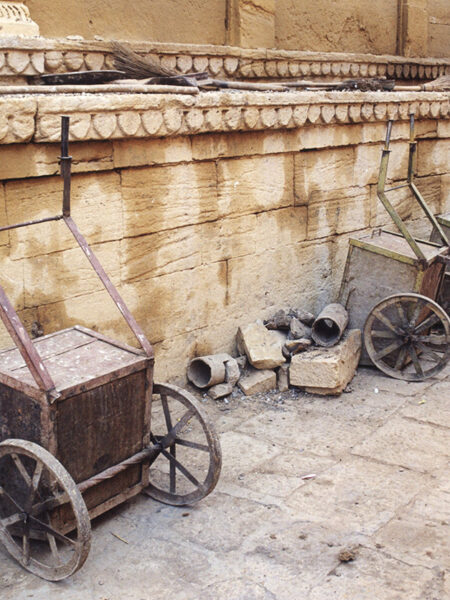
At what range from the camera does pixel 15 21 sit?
6.01 m

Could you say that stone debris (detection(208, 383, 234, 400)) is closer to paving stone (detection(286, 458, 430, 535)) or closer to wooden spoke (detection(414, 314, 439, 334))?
paving stone (detection(286, 458, 430, 535))

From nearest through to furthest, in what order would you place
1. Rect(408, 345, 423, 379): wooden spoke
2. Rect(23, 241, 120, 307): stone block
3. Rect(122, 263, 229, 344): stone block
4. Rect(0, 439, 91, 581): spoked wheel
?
Rect(0, 439, 91, 581): spoked wheel, Rect(23, 241, 120, 307): stone block, Rect(122, 263, 229, 344): stone block, Rect(408, 345, 423, 379): wooden spoke

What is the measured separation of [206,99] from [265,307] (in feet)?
5.99

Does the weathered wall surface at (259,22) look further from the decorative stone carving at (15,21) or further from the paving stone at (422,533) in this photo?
the paving stone at (422,533)

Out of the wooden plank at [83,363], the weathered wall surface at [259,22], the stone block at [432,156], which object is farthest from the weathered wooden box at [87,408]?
the stone block at [432,156]

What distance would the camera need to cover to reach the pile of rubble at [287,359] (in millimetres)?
5434

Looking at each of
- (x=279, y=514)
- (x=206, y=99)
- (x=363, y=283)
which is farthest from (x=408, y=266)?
(x=279, y=514)

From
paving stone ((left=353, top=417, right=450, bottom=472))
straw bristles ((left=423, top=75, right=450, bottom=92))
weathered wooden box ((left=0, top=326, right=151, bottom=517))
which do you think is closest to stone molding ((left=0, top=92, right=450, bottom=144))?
straw bristles ((left=423, top=75, right=450, bottom=92))

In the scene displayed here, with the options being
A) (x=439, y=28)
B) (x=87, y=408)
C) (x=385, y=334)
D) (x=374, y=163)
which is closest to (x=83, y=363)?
(x=87, y=408)

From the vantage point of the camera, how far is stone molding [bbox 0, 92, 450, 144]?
4.19 meters

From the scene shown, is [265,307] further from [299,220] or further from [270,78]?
[270,78]

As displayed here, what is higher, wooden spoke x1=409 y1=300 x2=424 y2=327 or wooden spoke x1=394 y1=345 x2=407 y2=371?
wooden spoke x1=409 y1=300 x2=424 y2=327

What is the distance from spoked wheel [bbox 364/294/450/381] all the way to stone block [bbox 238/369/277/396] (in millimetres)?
836

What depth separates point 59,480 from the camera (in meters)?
3.10
